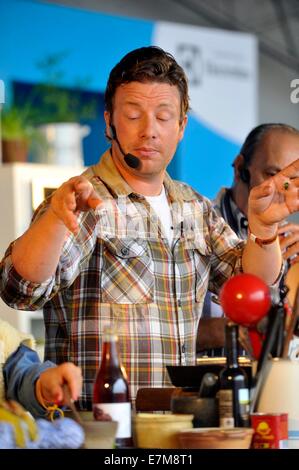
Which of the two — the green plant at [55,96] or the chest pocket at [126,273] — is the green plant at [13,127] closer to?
the green plant at [55,96]

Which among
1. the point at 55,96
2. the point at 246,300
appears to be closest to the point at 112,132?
the point at 246,300

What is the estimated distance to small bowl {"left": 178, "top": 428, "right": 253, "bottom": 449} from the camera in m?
1.76

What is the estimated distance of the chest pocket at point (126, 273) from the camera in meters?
2.64

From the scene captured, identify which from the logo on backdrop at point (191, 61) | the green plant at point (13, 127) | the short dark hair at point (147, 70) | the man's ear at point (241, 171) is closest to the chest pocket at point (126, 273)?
the short dark hair at point (147, 70)

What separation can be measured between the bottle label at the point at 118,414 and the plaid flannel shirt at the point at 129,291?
71 centimetres

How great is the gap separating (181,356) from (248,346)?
2.42 ft

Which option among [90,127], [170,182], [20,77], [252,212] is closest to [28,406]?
[252,212]

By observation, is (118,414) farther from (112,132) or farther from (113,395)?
(112,132)

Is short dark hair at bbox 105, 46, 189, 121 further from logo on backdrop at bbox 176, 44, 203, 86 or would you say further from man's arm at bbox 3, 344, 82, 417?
logo on backdrop at bbox 176, 44, 203, 86

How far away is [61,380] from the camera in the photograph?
190cm

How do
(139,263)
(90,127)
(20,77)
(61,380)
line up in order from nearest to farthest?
(61,380) → (139,263) → (20,77) → (90,127)

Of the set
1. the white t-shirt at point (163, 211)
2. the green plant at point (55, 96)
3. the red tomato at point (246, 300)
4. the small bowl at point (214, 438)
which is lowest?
the small bowl at point (214, 438)

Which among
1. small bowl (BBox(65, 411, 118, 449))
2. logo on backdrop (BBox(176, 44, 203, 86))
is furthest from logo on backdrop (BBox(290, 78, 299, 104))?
small bowl (BBox(65, 411, 118, 449))

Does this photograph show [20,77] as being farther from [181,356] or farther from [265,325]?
[265,325]
